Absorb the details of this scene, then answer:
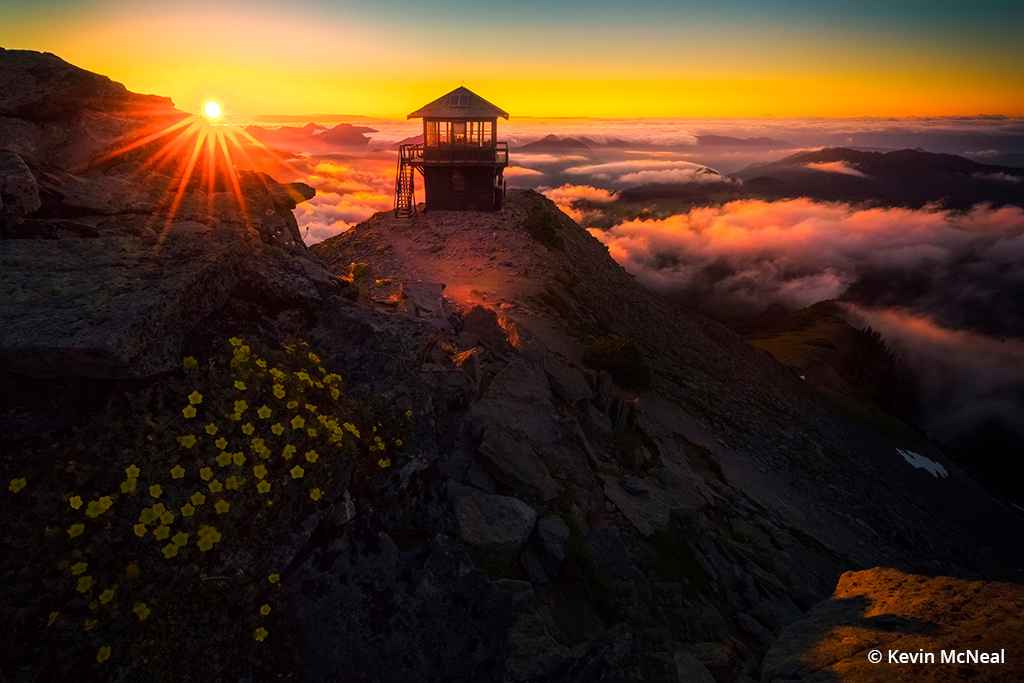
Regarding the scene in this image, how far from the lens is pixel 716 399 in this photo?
30016mm

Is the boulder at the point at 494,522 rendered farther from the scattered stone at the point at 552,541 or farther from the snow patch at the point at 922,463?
the snow patch at the point at 922,463

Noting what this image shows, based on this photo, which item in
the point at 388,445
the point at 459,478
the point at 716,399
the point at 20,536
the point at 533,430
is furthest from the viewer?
the point at 716,399

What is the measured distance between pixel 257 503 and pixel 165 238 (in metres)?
4.56

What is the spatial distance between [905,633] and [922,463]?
61.3 metres

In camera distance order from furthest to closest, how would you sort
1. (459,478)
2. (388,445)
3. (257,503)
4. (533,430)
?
(533,430) < (459,478) < (388,445) < (257,503)

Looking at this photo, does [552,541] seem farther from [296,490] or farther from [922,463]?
[922,463]

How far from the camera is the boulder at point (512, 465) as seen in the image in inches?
332

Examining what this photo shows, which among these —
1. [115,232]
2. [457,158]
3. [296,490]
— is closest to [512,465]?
[296,490]

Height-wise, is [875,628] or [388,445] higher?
[388,445]

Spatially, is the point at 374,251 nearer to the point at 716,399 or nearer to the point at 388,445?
the point at 716,399

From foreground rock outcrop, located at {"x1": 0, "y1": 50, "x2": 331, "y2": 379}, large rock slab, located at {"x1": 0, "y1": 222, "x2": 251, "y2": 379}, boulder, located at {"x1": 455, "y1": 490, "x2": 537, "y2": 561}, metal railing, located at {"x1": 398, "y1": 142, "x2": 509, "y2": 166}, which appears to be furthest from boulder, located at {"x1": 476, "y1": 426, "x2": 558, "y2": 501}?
metal railing, located at {"x1": 398, "y1": 142, "x2": 509, "y2": 166}

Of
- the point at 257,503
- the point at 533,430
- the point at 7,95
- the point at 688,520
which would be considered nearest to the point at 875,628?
the point at 688,520

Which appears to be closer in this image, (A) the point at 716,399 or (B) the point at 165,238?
(B) the point at 165,238

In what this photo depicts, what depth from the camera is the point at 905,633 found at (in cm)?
695
